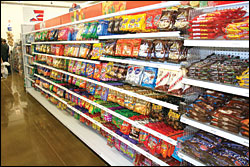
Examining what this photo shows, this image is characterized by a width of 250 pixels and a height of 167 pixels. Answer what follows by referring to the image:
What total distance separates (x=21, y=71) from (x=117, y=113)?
30.1ft

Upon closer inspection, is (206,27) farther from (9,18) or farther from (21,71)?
(9,18)

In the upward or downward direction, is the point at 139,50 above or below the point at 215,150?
above

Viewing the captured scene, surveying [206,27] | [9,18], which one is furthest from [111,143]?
[9,18]

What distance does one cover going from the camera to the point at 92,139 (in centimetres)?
325

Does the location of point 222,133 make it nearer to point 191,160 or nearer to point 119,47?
point 191,160

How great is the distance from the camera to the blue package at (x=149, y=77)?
226 centimetres

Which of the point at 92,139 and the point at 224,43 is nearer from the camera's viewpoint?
the point at 224,43

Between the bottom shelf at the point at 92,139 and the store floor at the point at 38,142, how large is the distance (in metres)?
0.08

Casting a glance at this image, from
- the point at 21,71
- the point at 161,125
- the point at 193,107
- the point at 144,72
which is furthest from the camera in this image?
the point at 21,71

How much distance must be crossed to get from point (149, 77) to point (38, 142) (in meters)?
2.34

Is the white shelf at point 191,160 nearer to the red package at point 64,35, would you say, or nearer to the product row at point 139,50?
the product row at point 139,50

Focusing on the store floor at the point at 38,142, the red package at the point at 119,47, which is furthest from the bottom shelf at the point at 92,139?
the red package at the point at 119,47

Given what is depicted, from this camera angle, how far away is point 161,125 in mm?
2191

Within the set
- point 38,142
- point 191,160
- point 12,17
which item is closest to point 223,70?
point 191,160
